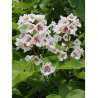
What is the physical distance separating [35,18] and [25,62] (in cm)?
30

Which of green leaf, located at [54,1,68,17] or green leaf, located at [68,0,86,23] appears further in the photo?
green leaf, located at [54,1,68,17]

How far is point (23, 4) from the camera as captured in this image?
1480 millimetres

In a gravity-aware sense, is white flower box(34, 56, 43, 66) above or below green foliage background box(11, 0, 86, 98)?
above

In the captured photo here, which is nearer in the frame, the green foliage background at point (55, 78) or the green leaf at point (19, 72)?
the green leaf at point (19, 72)

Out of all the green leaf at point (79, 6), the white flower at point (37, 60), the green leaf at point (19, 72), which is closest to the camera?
the green leaf at point (19, 72)

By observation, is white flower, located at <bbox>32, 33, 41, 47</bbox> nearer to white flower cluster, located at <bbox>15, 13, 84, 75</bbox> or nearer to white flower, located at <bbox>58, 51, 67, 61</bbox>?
white flower cluster, located at <bbox>15, 13, 84, 75</bbox>

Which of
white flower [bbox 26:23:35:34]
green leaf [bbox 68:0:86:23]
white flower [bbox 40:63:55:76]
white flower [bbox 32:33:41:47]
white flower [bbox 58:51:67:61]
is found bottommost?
white flower [bbox 40:63:55:76]

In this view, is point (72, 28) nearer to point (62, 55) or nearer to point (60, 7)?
point (62, 55)

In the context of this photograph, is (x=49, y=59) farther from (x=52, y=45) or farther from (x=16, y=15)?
(x=16, y=15)

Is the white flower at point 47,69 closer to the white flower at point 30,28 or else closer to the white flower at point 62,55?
the white flower at point 62,55

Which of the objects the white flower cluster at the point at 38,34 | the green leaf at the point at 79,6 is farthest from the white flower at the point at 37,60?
the green leaf at the point at 79,6

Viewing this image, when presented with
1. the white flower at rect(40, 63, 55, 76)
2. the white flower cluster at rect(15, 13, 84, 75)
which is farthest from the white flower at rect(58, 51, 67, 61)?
the white flower at rect(40, 63, 55, 76)

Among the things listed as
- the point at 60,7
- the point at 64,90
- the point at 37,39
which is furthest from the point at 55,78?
the point at 60,7

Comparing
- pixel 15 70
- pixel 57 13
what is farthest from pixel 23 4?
pixel 15 70
